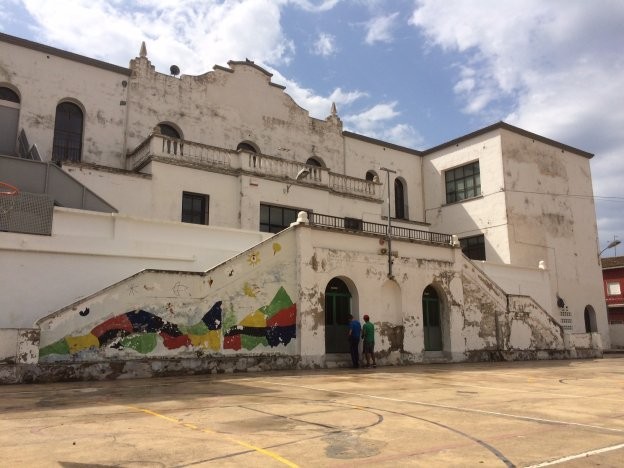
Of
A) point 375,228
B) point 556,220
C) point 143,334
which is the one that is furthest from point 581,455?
point 556,220

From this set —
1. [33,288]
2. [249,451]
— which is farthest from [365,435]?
[33,288]

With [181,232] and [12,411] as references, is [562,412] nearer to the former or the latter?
[12,411]

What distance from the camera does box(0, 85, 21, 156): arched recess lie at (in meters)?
18.8

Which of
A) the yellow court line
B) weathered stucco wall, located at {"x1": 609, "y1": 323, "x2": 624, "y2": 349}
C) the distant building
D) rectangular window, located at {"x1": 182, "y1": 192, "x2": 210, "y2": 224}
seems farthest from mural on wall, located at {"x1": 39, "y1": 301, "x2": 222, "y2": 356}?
the distant building

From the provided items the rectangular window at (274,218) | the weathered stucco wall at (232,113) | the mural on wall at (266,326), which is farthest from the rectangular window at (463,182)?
the mural on wall at (266,326)

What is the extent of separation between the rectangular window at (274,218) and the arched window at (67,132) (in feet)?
25.1

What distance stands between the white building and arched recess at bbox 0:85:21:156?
70mm

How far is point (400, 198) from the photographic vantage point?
1245 inches

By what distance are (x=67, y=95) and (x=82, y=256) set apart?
915 centimetres

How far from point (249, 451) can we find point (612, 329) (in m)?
34.2

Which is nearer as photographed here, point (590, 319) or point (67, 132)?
point (67, 132)

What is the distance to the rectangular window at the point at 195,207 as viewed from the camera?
19.7m

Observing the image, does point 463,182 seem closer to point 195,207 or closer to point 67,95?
point 195,207

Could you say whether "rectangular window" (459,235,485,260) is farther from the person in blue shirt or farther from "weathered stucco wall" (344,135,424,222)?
the person in blue shirt
